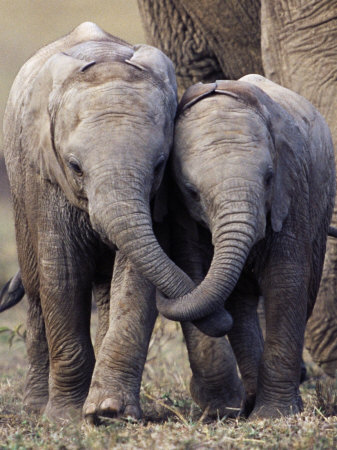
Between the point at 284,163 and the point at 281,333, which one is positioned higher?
the point at 284,163

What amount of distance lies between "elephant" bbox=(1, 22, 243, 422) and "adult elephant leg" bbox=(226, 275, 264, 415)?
500 millimetres

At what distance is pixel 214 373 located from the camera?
4.38m

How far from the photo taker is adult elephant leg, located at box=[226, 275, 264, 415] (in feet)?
16.3

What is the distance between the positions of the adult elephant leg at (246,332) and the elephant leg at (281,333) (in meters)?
0.47

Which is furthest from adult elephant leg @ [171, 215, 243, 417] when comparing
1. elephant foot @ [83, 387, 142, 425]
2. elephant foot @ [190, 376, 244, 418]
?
elephant foot @ [83, 387, 142, 425]

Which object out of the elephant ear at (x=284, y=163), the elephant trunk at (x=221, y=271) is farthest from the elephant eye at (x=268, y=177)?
the elephant trunk at (x=221, y=271)

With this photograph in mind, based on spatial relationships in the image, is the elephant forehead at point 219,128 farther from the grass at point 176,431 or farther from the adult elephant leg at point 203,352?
the grass at point 176,431

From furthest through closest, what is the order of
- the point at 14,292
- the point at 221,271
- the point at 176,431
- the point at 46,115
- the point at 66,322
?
the point at 14,292
the point at 66,322
the point at 46,115
the point at 221,271
the point at 176,431

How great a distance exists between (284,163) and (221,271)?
2.23ft

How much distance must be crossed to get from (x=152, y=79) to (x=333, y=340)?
2.27 m

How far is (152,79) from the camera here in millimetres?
4246

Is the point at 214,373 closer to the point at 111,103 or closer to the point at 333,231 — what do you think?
the point at 111,103

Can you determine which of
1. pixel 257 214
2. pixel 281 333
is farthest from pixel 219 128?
pixel 281 333

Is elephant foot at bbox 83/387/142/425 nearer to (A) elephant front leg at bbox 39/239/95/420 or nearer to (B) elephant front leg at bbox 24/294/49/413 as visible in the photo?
(A) elephant front leg at bbox 39/239/95/420
